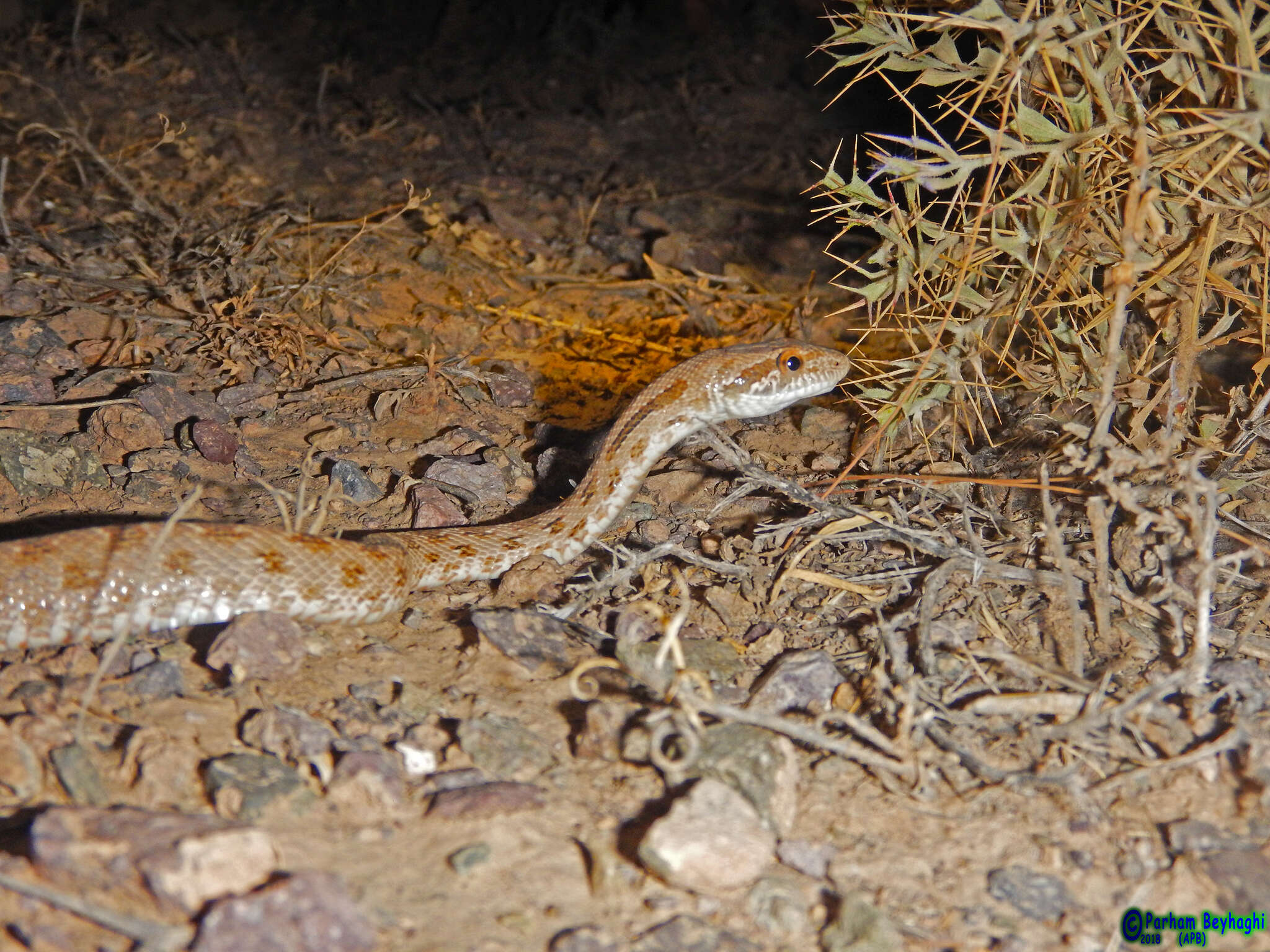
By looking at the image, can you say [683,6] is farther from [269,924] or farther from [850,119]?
[269,924]

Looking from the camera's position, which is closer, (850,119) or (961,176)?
(961,176)

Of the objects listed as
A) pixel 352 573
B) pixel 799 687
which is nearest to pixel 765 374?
pixel 799 687

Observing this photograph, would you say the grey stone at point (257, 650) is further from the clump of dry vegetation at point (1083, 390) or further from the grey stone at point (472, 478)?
the clump of dry vegetation at point (1083, 390)

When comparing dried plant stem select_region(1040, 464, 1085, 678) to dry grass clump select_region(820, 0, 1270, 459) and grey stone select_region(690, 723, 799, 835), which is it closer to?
dry grass clump select_region(820, 0, 1270, 459)

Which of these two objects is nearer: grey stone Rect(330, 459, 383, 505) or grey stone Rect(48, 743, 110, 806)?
grey stone Rect(48, 743, 110, 806)

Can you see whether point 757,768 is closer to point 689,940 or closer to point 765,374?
point 689,940

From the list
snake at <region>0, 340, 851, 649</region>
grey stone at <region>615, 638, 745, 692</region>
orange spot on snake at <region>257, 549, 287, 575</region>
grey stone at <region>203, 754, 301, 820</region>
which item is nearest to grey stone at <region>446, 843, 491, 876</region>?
grey stone at <region>203, 754, 301, 820</region>

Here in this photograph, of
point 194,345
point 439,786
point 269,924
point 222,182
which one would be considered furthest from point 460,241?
point 269,924

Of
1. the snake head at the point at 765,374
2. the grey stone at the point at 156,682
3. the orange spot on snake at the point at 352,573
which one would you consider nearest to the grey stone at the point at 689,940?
the grey stone at the point at 156,682
